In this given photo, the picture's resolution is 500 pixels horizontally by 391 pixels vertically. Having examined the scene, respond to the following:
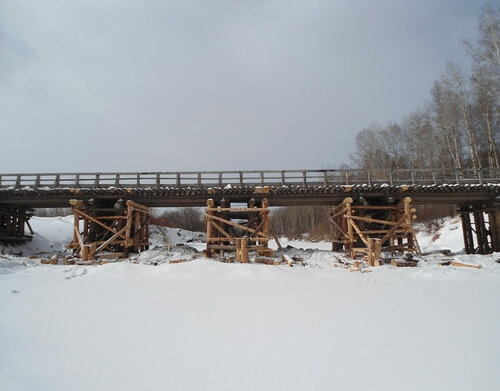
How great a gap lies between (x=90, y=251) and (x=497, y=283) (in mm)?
15341

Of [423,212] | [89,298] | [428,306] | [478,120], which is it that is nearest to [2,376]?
[89,298]

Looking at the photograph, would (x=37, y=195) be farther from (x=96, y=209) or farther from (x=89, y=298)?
(x=89, y=298)

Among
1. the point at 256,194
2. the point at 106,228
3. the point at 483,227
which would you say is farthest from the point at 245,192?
the point at 483,227

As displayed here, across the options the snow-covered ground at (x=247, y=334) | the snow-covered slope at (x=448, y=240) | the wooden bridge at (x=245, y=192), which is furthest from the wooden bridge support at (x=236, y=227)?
the snow-covered slope at (x=448, y=240)

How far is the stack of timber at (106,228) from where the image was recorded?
40.1 ft

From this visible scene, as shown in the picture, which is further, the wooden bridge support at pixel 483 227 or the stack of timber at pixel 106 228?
the wooden bridge support at pixel 483 227

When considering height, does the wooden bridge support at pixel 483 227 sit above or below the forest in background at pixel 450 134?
below

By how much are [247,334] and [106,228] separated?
1186 centimetres

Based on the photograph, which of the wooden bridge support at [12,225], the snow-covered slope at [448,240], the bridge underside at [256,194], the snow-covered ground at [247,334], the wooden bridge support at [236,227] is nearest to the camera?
the snow-covered ground at [247,334]

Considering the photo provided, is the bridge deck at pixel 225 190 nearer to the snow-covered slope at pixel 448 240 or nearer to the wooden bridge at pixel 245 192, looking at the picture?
the wooden bridge at pixel 245 192

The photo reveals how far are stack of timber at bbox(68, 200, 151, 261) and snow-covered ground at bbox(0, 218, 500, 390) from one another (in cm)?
540

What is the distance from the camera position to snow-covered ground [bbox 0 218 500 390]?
2648mm

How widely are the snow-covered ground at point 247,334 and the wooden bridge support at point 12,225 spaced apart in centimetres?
1124

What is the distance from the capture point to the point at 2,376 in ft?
8.48
